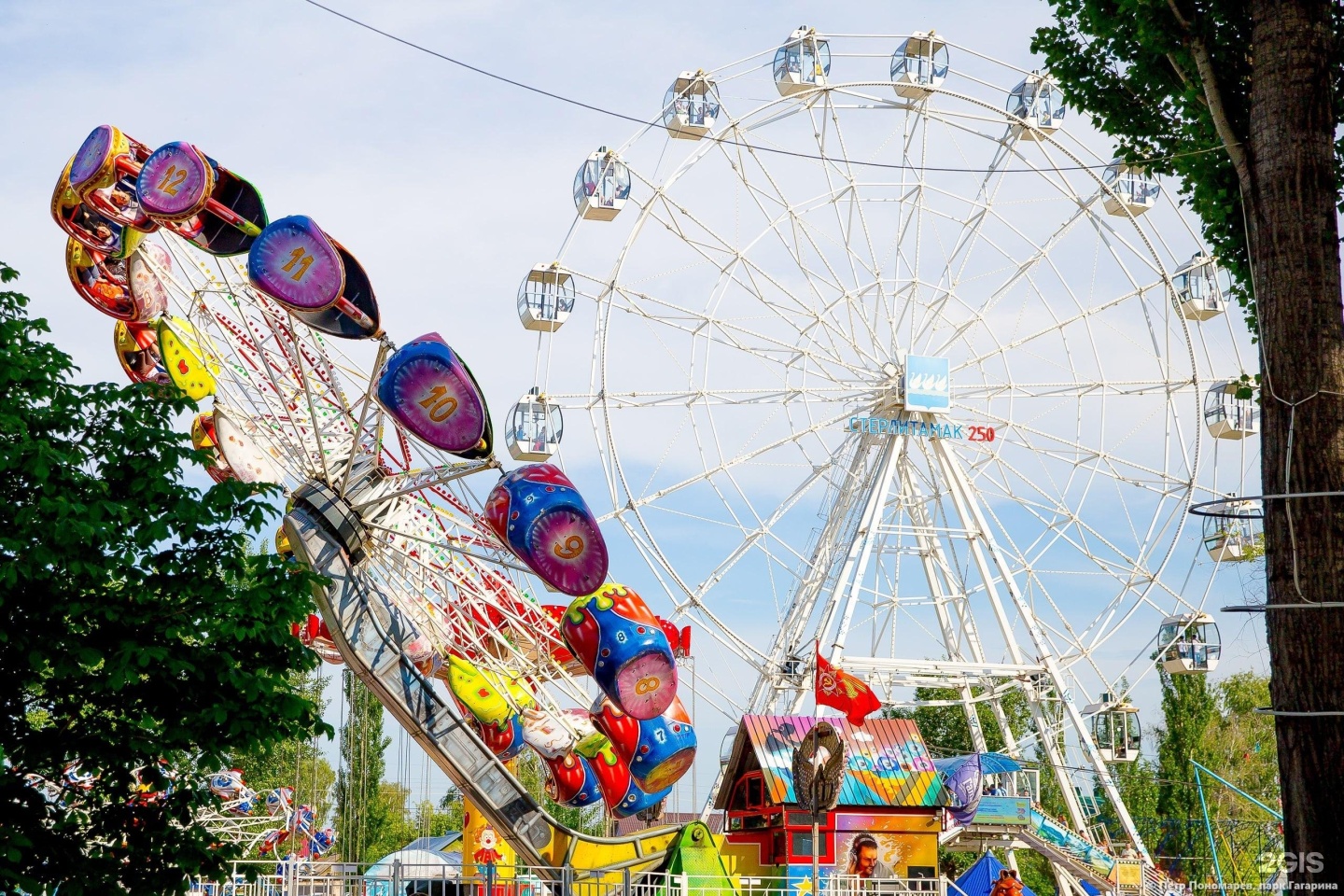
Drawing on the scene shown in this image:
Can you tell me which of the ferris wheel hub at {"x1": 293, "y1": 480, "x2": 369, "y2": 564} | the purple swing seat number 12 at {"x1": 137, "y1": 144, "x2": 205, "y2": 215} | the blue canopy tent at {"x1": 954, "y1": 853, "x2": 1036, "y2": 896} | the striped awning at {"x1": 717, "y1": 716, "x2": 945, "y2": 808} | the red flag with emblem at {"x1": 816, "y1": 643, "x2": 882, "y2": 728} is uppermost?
the purple swing seat number 12 at {"x1": 137, "y1": 144, "x2": 205, "y2": 215}

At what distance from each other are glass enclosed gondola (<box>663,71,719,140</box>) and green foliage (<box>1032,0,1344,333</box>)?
15.1 meters

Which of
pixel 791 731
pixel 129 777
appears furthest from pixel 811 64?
pixel 129 777

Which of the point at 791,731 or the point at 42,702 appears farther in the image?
the point at 791,731

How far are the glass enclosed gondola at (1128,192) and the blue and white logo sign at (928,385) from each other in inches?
191

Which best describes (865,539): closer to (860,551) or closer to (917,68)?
(860,551)

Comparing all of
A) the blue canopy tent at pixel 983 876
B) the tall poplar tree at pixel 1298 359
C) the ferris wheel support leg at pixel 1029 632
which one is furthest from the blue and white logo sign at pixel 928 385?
the tall poplar tree at pixel 1298 359

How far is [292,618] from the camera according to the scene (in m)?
11.8

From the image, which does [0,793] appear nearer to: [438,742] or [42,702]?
[42,702]

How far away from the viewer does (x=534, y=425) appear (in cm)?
2675

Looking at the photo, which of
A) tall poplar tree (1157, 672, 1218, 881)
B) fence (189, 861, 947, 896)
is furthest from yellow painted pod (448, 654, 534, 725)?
tall poplar tree (1157, 672, 1218, 881)

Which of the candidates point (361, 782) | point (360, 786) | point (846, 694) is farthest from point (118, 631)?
point (360, 786)

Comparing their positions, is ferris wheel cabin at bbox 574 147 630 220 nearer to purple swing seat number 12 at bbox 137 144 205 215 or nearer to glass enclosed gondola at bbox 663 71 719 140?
glass enclosed gondola at bbox 663 71 719 140

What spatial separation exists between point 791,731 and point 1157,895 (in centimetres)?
817

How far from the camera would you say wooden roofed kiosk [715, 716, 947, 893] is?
2111 cm
